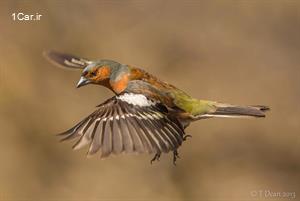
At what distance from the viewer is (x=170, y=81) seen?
9438 millimetres

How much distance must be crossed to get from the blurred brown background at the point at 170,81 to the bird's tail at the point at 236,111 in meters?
3.07

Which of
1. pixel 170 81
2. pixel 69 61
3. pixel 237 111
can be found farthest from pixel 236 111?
pixel 170 81

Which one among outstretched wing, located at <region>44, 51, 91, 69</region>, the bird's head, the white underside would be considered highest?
outstretched wing, located at <region>44, 51, 91, 69</region>

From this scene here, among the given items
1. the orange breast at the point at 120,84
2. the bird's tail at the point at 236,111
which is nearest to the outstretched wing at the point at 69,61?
the orange breast at the point at 120,84

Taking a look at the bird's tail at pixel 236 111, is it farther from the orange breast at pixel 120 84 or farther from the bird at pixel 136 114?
the orange breast at pixel 120 84

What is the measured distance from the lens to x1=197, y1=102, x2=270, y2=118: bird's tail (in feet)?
15.9

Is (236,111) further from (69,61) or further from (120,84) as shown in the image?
(69,61)

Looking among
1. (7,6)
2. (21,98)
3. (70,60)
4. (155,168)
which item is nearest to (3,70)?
(21,98)

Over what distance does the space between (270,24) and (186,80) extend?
2.21m

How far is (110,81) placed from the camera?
191 inches

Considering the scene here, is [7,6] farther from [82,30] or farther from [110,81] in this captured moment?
[110,81]

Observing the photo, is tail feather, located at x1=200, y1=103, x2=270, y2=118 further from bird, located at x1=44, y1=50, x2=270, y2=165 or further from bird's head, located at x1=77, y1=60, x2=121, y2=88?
bird's head, located at x1=77, y1=60, x2=121, y2=88

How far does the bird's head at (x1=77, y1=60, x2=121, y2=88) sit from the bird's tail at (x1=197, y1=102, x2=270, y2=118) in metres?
0.78

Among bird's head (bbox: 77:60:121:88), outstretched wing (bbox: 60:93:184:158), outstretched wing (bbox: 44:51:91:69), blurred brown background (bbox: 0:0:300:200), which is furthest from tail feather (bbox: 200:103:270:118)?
blurred brown background (bbox: 0:0:300:200)
